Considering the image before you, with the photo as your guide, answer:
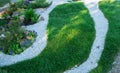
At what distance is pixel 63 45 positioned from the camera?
1425 centimetres

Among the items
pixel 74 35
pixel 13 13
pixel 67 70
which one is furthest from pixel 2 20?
pixel 67 70

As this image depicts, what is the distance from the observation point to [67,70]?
1277 centimetres

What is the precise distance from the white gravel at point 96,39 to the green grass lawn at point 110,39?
25 centimetres

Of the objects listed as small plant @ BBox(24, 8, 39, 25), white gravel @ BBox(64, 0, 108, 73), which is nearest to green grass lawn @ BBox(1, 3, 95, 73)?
white gravel @ BBox(64, 0, 108, 73)

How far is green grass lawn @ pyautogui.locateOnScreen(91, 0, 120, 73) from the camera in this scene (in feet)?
42.9

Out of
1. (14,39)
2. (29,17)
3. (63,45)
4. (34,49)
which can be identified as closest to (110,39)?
(63,45)

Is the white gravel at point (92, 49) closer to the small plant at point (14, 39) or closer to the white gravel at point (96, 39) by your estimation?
the white gravel at point (96, 39)

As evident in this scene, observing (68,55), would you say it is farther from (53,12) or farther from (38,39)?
(53,12)

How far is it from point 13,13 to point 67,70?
7868 mm

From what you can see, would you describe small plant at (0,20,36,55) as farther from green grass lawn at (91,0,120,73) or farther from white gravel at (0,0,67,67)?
green grass lawn at (91,0,120,73)

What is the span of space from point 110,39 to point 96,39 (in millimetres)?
756

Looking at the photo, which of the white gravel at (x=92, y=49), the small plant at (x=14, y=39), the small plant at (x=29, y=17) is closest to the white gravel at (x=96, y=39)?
the white gravel at (x=92, y=49)

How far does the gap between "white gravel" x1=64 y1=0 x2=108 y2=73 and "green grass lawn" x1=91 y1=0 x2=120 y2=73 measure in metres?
0.25

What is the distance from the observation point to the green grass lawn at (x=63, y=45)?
42.2 feet
